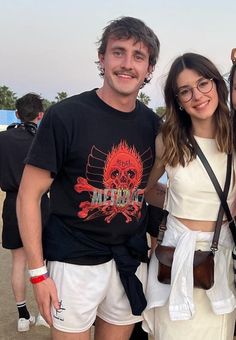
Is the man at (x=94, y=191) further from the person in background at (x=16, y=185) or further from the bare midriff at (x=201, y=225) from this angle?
the person in background at (x=16, y=185)

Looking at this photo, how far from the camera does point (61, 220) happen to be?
2195 mm

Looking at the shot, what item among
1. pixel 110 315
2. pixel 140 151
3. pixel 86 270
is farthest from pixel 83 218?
pixel 110 315

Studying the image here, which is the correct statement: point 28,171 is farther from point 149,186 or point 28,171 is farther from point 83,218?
point 149,186

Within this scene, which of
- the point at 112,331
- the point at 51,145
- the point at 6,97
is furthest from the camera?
the point at 6,97

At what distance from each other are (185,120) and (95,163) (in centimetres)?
59

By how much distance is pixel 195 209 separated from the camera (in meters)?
2.12

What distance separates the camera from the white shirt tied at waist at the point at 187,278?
206 cm

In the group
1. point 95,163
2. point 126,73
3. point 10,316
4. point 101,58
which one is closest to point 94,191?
point 95,163

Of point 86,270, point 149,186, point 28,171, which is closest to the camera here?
point 28,171

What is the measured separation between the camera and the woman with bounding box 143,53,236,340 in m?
2.08

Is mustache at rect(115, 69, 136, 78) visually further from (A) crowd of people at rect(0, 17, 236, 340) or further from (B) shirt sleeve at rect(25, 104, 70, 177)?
(B) shirt sleeve at rect(25, 104, 70, 177)

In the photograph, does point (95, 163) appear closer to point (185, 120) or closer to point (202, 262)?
point (185, 120)

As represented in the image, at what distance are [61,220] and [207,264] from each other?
778 millimetres

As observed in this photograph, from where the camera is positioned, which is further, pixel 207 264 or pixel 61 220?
pixel 61 220
